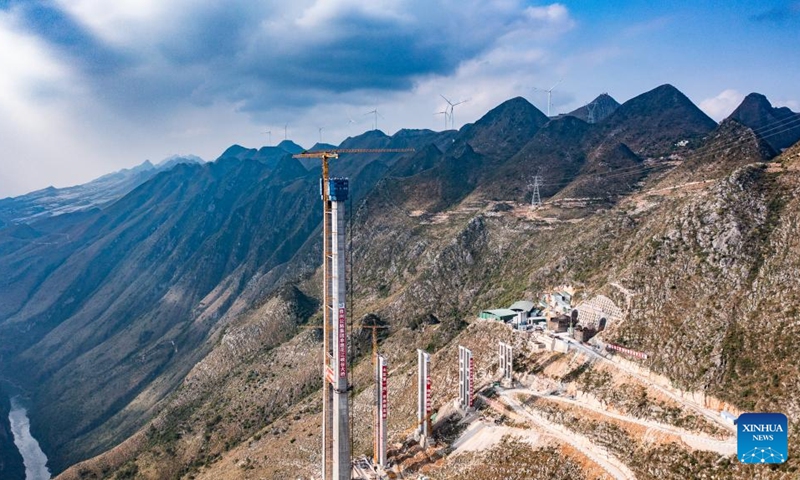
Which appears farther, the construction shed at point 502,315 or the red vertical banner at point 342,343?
the construction shed at point 502,315

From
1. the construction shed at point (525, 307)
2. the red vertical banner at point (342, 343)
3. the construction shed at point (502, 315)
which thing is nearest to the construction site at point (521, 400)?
the red vertical banner at point (342, 343)

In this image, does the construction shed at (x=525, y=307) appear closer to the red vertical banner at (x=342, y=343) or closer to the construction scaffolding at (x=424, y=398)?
the construction scaffolding at (x=424, y=398)

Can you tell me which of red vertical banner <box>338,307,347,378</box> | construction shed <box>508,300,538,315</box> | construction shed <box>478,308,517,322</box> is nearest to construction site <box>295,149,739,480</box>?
red vertical banner <box>338,307,347,378</box>

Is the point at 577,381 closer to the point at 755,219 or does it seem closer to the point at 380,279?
the point at 755,219

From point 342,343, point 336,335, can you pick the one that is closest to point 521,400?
point 342,343

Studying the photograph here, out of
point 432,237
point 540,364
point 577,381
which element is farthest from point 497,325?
point 432,237

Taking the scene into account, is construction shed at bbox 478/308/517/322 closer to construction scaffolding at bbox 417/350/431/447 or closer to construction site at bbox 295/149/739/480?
construction site at bbox 295/149/739/480

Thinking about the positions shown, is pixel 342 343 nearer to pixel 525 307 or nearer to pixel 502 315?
pixel 502 315
